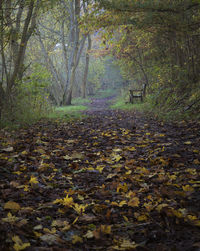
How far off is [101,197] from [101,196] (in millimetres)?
20

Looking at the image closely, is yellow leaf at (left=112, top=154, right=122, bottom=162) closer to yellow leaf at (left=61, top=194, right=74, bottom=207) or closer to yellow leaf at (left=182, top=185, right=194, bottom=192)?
yellow leaf at (left=182, top=185, right=194, bottom=192)

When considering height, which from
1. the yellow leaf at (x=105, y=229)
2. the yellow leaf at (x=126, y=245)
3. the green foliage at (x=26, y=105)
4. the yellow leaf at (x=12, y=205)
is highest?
the green foliage at (x=26, y=105)

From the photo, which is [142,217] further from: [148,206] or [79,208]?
[79,208]

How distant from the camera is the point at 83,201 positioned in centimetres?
241

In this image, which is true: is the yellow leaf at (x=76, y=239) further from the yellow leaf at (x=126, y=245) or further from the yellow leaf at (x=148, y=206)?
the yellow leaf at (x=148, y=206)

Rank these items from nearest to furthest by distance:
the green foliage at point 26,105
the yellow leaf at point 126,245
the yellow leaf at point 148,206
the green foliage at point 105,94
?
the yellow leaf at point 126,245
the yellow leaf at point 148,206
the green foliage at point 26,105
the green foliage at point 105,94

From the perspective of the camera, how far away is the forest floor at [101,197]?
1.74m

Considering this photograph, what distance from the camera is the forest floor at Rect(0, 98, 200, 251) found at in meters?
1.74

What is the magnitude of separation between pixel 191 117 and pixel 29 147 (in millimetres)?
4653

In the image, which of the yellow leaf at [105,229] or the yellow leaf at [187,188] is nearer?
the yellow leaf at [105,229]

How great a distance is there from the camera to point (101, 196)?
8.25 ft

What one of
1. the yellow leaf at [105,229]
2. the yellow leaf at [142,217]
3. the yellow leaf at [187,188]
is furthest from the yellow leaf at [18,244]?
the yellow leaf at [187,188]

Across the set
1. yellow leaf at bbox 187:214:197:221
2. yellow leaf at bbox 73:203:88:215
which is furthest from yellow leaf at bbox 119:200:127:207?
yellow leaf at bbox 187:214:197:221

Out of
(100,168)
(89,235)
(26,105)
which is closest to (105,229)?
(89,235)
